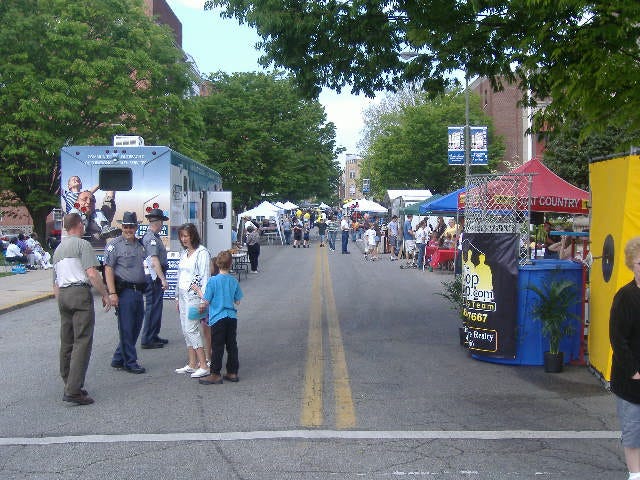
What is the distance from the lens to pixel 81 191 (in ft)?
51.6

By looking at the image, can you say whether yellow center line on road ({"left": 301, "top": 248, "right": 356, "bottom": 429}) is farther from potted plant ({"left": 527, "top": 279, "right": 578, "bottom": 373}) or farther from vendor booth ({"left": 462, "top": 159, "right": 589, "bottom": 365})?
potted plant ({"left": 527, "top": 279, "right": 578, "bottom": 373})

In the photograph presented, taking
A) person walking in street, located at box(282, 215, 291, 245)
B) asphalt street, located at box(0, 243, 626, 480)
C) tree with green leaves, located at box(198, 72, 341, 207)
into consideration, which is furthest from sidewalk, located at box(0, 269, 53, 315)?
tree with green leaves, located at box(198, 72, 341, 207)

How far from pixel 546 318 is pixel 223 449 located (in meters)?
4.64

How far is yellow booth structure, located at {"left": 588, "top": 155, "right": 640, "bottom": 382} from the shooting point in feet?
24.9

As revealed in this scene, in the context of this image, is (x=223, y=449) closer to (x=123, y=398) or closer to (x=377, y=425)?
(x=377, y=425)

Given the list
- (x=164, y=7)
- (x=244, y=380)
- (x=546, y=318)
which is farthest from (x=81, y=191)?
(x=164, y=7)

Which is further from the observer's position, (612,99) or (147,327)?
(147,327)

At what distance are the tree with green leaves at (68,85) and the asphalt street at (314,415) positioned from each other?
20.5 metres

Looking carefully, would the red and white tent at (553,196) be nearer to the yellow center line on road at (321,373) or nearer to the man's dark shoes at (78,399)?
the yellow center line on road at (321,373)

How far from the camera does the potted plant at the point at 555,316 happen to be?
9.01m

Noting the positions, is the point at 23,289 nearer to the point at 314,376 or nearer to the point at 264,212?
the point at 314,376

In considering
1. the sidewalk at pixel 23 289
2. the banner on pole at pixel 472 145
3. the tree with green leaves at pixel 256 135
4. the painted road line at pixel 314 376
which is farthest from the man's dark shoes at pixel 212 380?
the tree with green leaves at pixel 256 135

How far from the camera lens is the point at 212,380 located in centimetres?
830

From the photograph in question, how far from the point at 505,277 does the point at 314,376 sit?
2.66m
